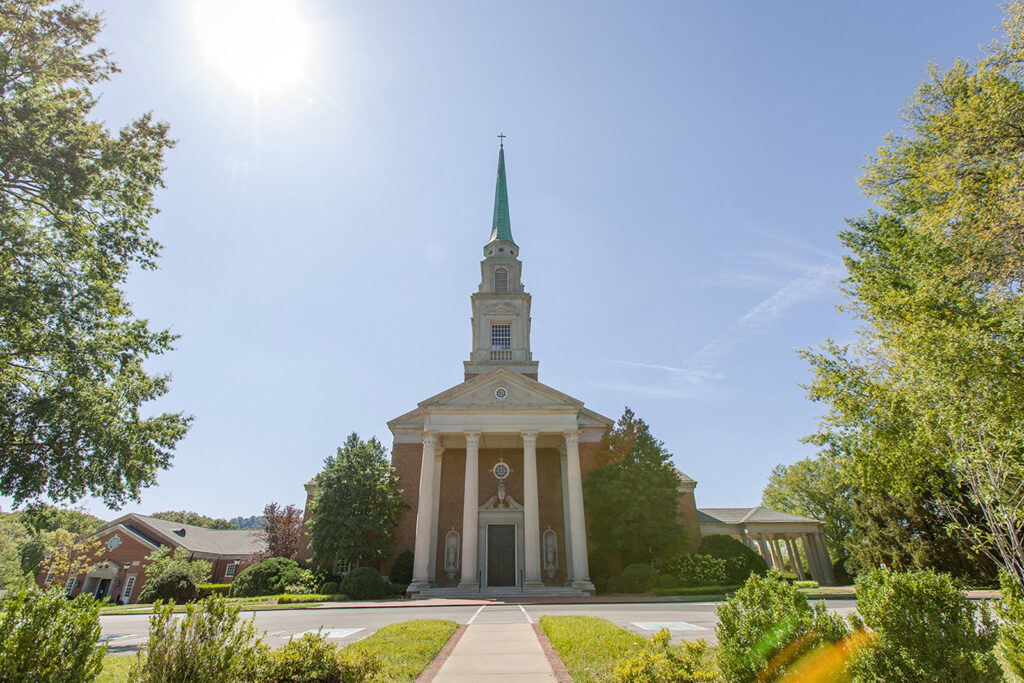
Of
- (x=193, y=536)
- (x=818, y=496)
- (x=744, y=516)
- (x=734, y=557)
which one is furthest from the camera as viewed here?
(x=818, y=496)

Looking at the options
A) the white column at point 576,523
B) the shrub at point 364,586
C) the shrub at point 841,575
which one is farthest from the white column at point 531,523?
the shrub at point 841,575

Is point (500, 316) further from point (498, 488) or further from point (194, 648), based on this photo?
point (194, 648)

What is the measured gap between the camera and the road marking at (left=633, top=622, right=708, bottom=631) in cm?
1048

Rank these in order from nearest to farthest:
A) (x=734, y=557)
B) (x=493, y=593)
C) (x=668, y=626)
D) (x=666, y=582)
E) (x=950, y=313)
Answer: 1. (x=668, y=626)
2. (x=950, y=313)
3. (x=493, y=593)
4. (x=666, y=582)
5. (x=734, y=557)

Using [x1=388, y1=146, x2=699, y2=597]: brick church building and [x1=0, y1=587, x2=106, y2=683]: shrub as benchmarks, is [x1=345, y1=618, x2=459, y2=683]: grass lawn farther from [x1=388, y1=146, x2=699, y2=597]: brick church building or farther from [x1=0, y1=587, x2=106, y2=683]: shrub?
[x1=388, y1=146, x2=699, y2=597]: brick church building

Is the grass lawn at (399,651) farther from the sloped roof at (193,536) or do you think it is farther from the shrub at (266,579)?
the sloped roof at (193,536)

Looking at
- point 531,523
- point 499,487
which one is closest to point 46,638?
point 531,523

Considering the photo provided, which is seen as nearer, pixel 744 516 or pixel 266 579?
pixel 266 579

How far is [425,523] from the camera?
2488 centimetres

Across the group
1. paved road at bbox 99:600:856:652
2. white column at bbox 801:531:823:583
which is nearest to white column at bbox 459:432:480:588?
paved road at bbox 99:600:856:652

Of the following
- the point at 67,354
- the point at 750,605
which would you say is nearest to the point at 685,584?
the point at 750,605

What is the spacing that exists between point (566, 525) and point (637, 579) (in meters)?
4.78

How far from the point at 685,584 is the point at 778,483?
3350cm

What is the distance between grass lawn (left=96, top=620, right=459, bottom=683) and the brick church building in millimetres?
14420
